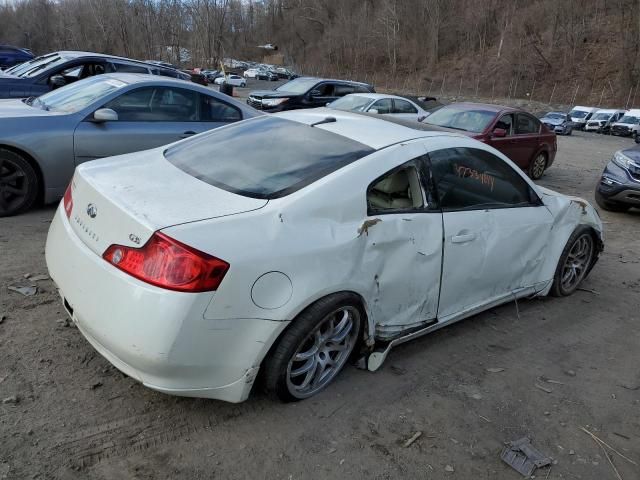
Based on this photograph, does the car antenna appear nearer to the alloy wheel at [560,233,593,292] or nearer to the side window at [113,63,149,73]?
the alloy wheel at [560,233,593,292]

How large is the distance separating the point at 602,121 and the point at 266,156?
36.8 metres

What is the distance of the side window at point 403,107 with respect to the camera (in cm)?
1350

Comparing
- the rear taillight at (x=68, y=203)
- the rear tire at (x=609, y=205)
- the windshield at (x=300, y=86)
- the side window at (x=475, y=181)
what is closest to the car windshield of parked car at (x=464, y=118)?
the rear tire at (x=609, y=205)

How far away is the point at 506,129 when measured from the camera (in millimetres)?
10211

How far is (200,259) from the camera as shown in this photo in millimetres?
2320

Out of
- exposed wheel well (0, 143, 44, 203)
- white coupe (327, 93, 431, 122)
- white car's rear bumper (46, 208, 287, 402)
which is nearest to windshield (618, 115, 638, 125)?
white coupe (327, 93, 431, 122)

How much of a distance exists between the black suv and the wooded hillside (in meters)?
30.5

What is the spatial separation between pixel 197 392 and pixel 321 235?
968 millimetres

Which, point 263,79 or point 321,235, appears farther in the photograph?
point 263,79

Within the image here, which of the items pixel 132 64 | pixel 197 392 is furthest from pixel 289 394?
pixel 132 64

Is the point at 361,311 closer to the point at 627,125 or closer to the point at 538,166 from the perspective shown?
the point at 538,166

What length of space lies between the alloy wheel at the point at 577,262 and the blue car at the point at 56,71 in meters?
8.32

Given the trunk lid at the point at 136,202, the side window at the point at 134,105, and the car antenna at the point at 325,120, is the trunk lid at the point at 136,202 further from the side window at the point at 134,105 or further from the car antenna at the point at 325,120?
the side window at the point at 134,105

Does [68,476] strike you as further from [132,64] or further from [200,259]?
[132,64]
